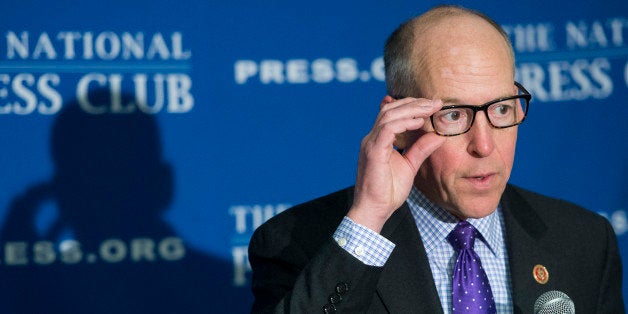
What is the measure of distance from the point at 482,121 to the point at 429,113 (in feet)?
0.48

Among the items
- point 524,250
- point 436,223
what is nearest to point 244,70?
point 436,223

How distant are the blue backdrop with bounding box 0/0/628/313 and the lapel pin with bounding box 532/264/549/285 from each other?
3.01 feet

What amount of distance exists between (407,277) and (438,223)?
6.0 inches

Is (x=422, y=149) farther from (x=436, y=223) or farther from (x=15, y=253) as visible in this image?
(x=15, y=253)

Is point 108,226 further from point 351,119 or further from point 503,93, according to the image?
point 503,93

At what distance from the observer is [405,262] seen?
2.10 metres

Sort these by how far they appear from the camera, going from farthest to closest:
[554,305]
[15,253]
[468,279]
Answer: [15,253] < [468,279] < [554,305]

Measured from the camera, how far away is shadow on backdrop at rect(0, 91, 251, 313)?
2824 mm

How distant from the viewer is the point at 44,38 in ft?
9.38

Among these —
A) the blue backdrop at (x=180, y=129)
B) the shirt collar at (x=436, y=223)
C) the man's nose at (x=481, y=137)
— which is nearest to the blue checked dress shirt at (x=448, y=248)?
the shirt collar at (x=436, y=223)

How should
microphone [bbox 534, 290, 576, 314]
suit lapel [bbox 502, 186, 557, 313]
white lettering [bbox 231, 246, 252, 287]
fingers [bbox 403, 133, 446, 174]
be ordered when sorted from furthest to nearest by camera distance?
white lettering [bbox 231, 246, 252, 287]
suit lapel [bbox 502, 186, 557, 313]
fingers [bbox 403, 133, 446, 174]
microphone [bbox 534, 290, 576, 314]

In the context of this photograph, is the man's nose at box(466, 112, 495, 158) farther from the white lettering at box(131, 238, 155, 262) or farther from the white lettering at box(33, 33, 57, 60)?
the white lettering at box(33, 33, 57, 60)

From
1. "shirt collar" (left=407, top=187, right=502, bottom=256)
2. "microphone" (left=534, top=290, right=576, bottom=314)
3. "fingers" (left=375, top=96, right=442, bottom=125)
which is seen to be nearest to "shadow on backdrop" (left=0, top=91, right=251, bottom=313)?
"shirt collar" (left=407, top=187, right=502, bottom=256)

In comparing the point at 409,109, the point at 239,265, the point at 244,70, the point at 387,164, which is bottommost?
the point at 239,265
